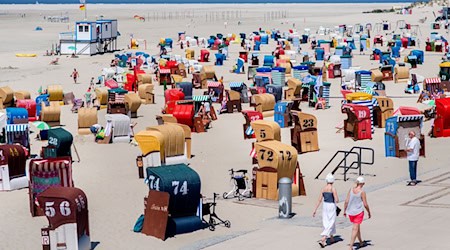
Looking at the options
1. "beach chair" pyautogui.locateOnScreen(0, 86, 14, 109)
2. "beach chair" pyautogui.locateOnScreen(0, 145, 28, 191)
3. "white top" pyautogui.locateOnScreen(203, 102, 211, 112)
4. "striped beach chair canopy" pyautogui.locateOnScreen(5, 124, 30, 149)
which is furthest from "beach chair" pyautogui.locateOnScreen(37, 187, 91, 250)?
"beach chair" pyautogui.locateOnScreen(0, 86, 14, 109)

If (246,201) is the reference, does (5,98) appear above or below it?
above

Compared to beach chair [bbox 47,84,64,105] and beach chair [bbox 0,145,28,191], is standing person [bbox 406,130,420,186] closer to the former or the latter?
beach chair [bbox 0,145,28,191]

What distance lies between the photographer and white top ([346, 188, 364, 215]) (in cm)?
1290

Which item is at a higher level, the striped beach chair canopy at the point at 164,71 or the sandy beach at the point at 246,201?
the striped beach chair canopy at the point at 164,71

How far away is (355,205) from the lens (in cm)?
1292

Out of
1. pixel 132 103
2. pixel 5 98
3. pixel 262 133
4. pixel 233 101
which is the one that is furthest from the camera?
pixel 5 98

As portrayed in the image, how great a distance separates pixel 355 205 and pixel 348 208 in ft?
0.38

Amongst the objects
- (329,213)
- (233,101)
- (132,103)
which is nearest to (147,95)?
(132,103)

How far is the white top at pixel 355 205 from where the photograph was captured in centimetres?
1290

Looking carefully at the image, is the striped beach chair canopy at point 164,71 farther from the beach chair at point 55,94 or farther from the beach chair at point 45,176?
the beach chair at point 45,176

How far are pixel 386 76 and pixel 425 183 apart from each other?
83.0 ft

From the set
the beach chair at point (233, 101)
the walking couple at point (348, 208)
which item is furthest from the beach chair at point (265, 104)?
the walking couple at point (348, 208)

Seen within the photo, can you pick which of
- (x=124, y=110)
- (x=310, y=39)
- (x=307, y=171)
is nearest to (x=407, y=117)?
(x=307, y=171)

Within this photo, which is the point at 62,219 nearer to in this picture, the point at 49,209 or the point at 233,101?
the point at 49,209
